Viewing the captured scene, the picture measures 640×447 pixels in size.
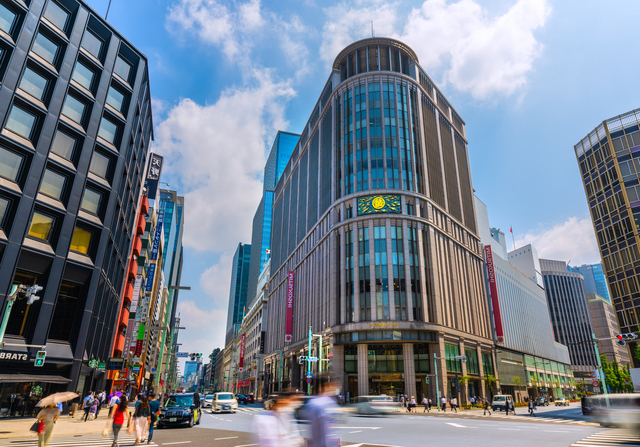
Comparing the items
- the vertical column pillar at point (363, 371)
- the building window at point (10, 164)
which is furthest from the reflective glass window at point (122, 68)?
the vertical column pillar at point (363, 371)

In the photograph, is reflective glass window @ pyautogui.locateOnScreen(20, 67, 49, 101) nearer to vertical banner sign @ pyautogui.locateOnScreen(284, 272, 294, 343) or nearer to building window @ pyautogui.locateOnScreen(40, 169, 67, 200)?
building window @ pyautogui.locateOnScreen(40, 169, 67, 200)

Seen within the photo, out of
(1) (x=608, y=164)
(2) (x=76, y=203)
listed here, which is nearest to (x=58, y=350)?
(2) (x=76, y=203)

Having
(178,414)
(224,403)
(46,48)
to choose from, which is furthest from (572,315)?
(46,48)

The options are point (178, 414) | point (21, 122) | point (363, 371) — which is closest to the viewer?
point (178, 414)

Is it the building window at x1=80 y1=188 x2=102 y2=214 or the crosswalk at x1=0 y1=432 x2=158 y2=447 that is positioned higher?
the building window at x1=80 y1=188 x2=102 y2=214

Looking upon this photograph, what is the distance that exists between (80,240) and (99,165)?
6912 millimetres

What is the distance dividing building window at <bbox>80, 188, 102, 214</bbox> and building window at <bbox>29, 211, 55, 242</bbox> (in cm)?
307

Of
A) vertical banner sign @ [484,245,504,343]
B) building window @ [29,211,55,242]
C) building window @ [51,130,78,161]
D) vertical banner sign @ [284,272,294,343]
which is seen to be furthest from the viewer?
vertical banner sign @ [284,272,294,343]

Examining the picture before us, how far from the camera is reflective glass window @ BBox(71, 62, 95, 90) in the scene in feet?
108

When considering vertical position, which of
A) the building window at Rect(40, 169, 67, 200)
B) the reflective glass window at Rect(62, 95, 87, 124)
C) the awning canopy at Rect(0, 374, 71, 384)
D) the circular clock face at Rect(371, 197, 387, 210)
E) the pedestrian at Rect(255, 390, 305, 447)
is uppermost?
the circular clock face at Rect(371, 197, 387, 210)

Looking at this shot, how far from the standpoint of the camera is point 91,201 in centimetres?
3253

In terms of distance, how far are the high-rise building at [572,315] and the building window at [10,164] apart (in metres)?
181

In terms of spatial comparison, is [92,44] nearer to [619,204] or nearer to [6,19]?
[6,19]

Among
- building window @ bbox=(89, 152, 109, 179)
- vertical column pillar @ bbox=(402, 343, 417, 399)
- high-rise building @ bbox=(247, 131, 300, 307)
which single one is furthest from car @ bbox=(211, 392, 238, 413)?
high-rise building @ bbox=(247, 131, 300, 307)
